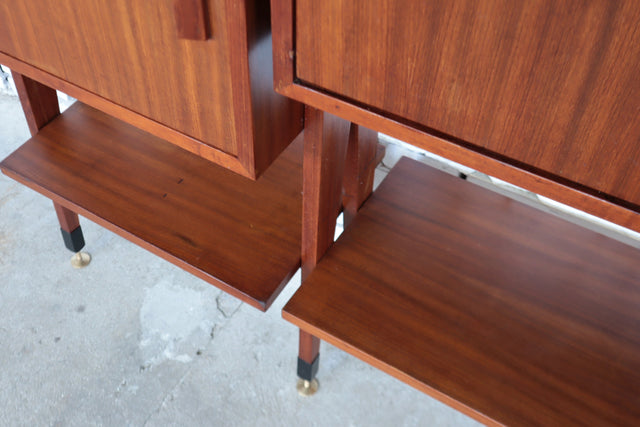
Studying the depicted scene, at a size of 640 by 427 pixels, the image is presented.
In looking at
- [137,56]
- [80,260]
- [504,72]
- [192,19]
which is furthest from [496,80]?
[80,260]

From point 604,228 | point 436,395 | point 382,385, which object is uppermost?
point 436,395

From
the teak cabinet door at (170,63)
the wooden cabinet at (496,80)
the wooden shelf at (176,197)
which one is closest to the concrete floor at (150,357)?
the wooden shelf at (176,197)

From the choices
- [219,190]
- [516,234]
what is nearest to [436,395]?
[516,234]

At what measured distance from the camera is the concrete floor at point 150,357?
1279 mm

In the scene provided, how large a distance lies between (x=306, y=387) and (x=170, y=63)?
783mm

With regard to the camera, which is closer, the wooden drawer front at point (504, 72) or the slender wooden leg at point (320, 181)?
the wooden drawer front at point (504, 72)

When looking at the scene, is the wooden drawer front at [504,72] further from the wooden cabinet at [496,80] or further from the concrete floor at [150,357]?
the concrete floor at [150,357]

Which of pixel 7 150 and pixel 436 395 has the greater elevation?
pixel 436 395

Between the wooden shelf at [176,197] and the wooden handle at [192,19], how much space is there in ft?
1.52

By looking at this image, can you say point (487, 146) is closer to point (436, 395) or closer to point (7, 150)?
point (436, 395)

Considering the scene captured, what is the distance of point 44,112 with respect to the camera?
1317 mm

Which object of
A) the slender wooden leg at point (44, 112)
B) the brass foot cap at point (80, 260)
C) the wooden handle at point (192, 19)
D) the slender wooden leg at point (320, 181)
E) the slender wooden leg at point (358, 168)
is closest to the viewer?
the wooden handle at point (192, 19)

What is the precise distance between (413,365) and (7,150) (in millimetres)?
1460

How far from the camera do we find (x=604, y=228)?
1461mm
